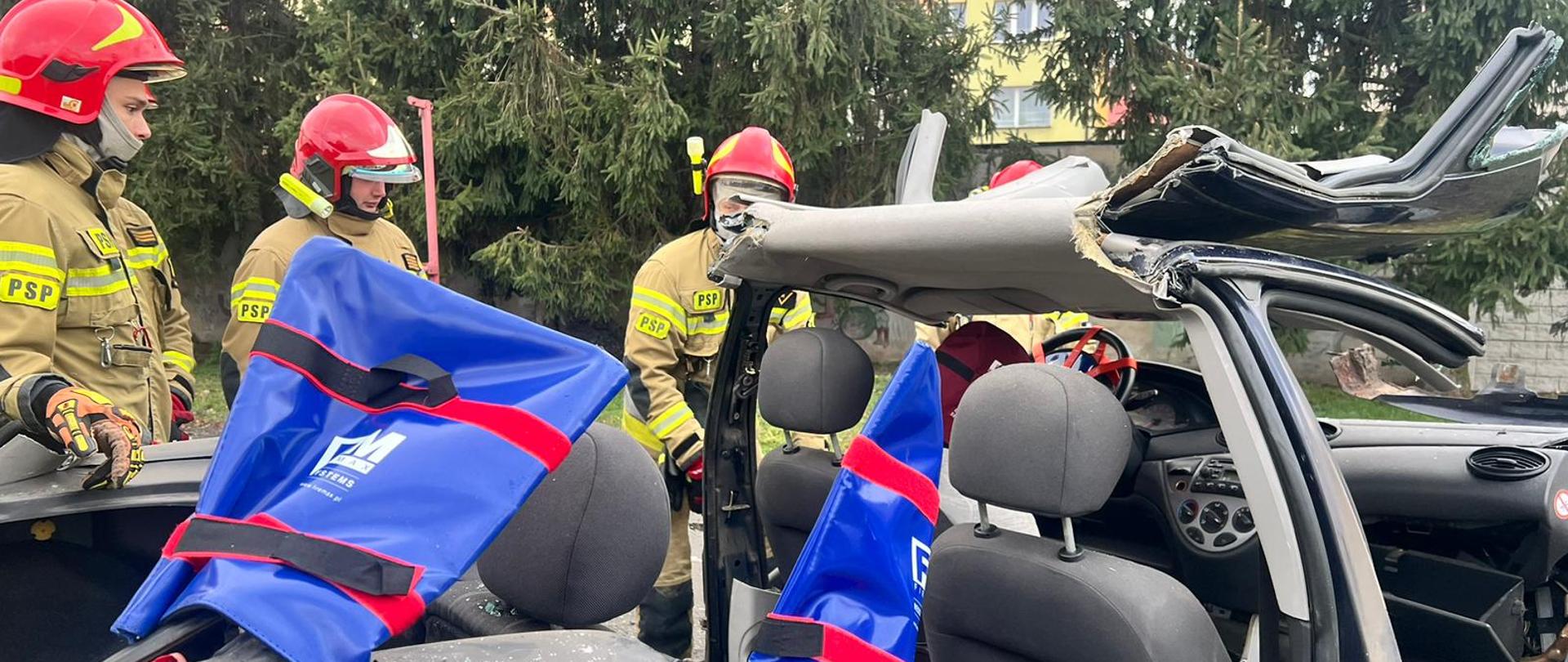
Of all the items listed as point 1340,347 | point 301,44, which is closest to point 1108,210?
point 1340,347

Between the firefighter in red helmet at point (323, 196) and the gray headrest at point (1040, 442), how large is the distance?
2.89 meters

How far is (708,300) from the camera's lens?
444 cm

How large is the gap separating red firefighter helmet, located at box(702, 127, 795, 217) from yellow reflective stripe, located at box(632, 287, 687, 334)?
562 millimetres

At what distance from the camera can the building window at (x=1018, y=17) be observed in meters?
10.2

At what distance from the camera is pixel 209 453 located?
2.76 metres

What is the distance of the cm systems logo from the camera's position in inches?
65.5

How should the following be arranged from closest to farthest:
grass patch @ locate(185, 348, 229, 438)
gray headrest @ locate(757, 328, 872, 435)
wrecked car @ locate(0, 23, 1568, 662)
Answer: wrecked car @ locate(0, 23, 1568, 662) → gray headrest @ locate(757, 328, 872, 435) → grass patch @ locate(185, 348, 229, 438)

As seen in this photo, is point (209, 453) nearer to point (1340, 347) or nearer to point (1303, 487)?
point (1303, 487)

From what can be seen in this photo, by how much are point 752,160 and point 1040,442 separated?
284cm

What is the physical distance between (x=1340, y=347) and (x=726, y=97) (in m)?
6.42

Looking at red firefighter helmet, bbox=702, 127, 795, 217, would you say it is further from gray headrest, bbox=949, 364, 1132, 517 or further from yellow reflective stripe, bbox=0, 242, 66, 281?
gray headrest, bbox=949, 364, 1132, 517

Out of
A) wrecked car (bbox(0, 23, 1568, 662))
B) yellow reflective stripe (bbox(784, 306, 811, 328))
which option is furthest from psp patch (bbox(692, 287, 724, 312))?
wrecked car (bbox(0, 23, 1568, 662))

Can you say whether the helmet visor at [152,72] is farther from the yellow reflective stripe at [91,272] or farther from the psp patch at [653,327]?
the psp patch at [653,327]

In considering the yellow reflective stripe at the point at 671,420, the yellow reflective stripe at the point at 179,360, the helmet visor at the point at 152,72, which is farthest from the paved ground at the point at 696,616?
the helmet visor at the point at 152,72
